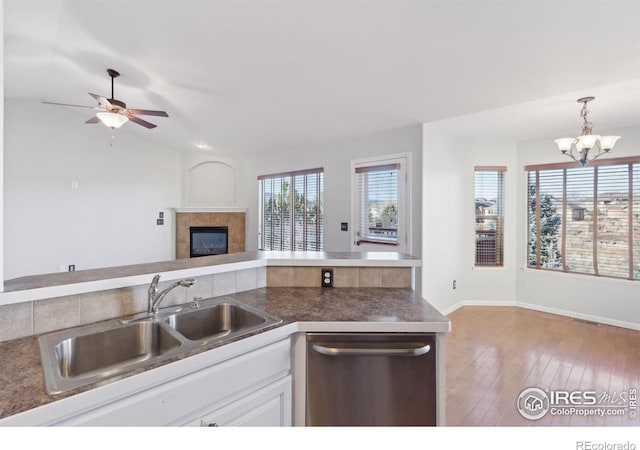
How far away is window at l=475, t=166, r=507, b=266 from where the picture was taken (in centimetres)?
453

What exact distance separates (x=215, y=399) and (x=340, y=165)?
3850 mm

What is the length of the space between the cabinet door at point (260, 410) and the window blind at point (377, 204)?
9.49ft

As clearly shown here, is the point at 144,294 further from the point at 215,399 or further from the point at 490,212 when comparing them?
the point at 490,212

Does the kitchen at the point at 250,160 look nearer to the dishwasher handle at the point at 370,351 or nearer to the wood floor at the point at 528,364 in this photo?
the wood floor at the point at 528,364

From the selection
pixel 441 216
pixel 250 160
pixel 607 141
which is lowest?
pixel 441 216

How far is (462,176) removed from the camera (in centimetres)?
446

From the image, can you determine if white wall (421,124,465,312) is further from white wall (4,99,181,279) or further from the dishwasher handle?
white wall (4,99,181,279)

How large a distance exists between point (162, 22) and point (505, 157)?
14.6 ft

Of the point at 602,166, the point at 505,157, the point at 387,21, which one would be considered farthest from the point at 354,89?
the point at 602,166

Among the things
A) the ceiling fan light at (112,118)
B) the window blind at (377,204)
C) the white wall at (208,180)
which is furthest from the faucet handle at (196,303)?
the white wall at (208,180)

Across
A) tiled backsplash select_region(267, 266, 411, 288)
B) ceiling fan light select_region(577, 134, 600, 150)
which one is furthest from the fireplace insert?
ceiling fan light select_region(577, 134, 600, 150)

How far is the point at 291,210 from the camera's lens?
18.0 feet
